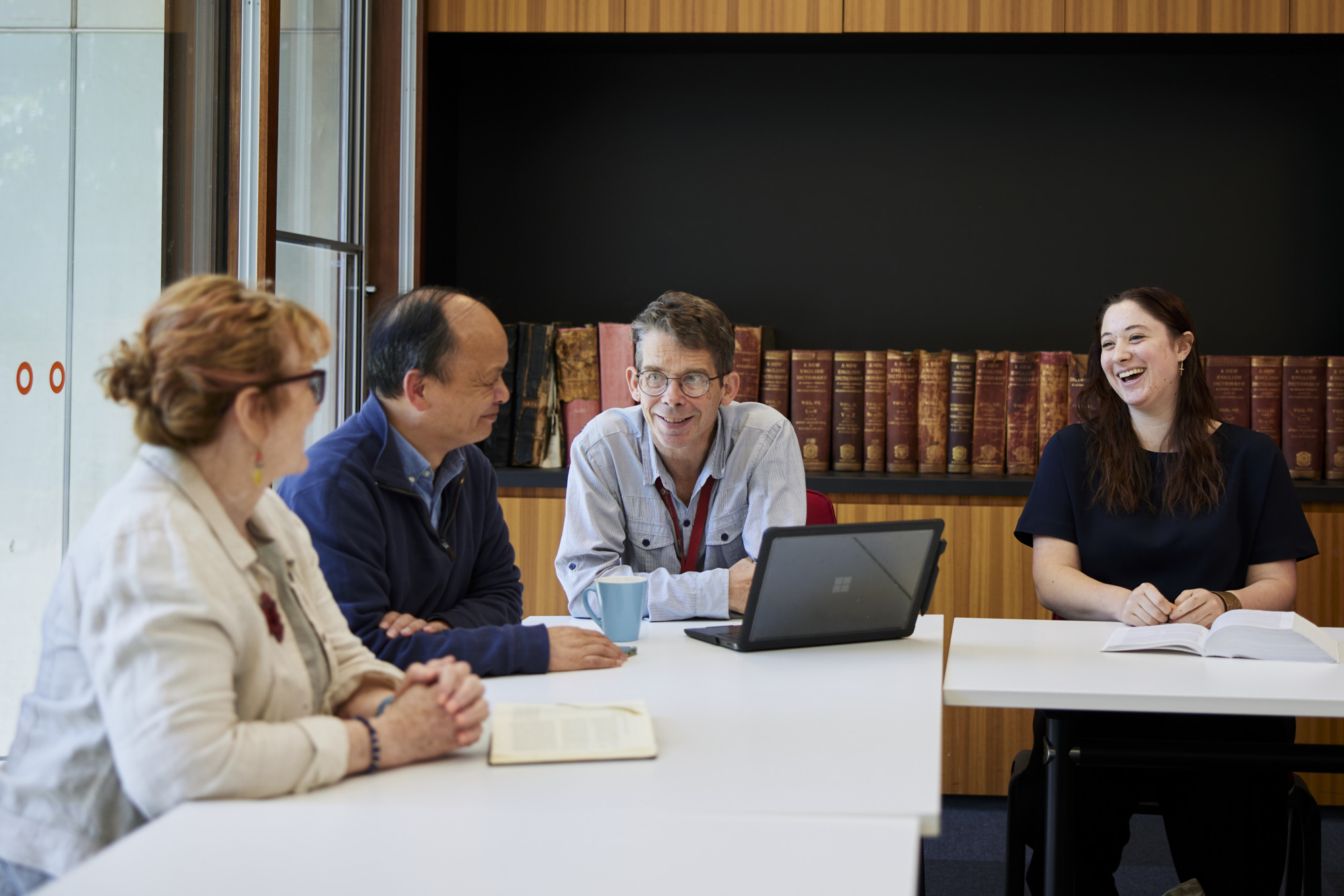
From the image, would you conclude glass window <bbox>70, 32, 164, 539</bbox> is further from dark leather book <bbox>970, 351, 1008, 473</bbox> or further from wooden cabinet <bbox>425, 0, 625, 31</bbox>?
dark leather book <bbox>970, 351, 1008, 473</bbox>

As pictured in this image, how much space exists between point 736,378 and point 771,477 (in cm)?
21

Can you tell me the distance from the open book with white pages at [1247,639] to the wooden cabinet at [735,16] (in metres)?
1.89

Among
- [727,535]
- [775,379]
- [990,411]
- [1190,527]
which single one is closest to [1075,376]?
[990,411]

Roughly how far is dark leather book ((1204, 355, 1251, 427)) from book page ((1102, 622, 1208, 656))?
1344mm

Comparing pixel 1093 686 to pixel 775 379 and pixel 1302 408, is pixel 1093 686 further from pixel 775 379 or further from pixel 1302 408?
pixel 1302 408

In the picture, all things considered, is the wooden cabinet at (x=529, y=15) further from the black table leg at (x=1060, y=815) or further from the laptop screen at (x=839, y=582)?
the black table leg at (x=1060, y=815)

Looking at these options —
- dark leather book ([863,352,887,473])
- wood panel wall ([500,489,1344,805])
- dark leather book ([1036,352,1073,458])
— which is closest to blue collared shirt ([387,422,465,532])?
wood panel wall ([500,489,1344,805])

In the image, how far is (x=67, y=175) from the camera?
1849mm

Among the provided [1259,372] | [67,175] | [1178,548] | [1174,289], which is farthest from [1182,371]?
[67,175]

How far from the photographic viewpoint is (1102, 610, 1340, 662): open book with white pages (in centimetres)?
167

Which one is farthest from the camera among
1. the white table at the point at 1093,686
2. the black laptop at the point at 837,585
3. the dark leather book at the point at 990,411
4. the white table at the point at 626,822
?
the dark leather book at the point at 990,411

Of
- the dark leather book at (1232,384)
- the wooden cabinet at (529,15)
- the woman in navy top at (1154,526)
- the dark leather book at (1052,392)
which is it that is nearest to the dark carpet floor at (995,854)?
the woman in navy top at (1154,526)

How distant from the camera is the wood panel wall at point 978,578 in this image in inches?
115

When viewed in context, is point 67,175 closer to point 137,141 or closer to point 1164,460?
point 137,141
